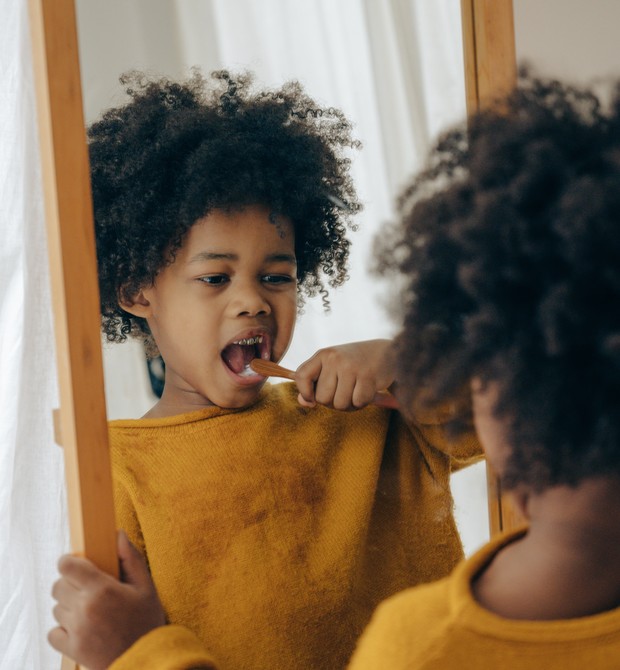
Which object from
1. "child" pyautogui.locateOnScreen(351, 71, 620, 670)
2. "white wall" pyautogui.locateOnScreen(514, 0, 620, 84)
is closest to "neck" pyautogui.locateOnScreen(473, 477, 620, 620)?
"child" pyautogui.locateOnScreen(351, 71, 620, 670)

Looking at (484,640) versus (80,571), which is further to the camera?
(80,571)

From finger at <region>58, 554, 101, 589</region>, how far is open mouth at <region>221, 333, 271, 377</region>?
0.25m

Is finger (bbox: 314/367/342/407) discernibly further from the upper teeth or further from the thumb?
the thumb

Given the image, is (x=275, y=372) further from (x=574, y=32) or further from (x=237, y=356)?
(x=574, y=32)

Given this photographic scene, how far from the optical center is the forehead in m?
0.76

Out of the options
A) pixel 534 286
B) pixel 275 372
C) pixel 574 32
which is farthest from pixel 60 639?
pixel 574 32

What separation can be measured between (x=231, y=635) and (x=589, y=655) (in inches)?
14.8

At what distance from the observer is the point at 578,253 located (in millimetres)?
384

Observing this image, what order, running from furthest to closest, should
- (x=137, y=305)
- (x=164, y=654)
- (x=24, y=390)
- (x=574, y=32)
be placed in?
1. (x=574, y=32)
2. (x=137, y=305)
3. (x=24, y=390)
4. (x=164, y=654)

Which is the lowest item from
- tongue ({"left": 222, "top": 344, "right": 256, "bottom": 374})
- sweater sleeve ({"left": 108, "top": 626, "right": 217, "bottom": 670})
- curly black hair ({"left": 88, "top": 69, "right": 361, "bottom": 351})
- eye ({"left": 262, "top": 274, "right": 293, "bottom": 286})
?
sweater sleeve ({"left": 108, "top": 626, "right": 217, "bottom": 670})

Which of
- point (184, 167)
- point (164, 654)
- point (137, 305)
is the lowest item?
point (164, 654)

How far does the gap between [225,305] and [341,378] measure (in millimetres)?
115

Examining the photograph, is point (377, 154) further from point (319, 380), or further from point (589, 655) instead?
point (589, 655)

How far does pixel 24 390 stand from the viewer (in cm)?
70
